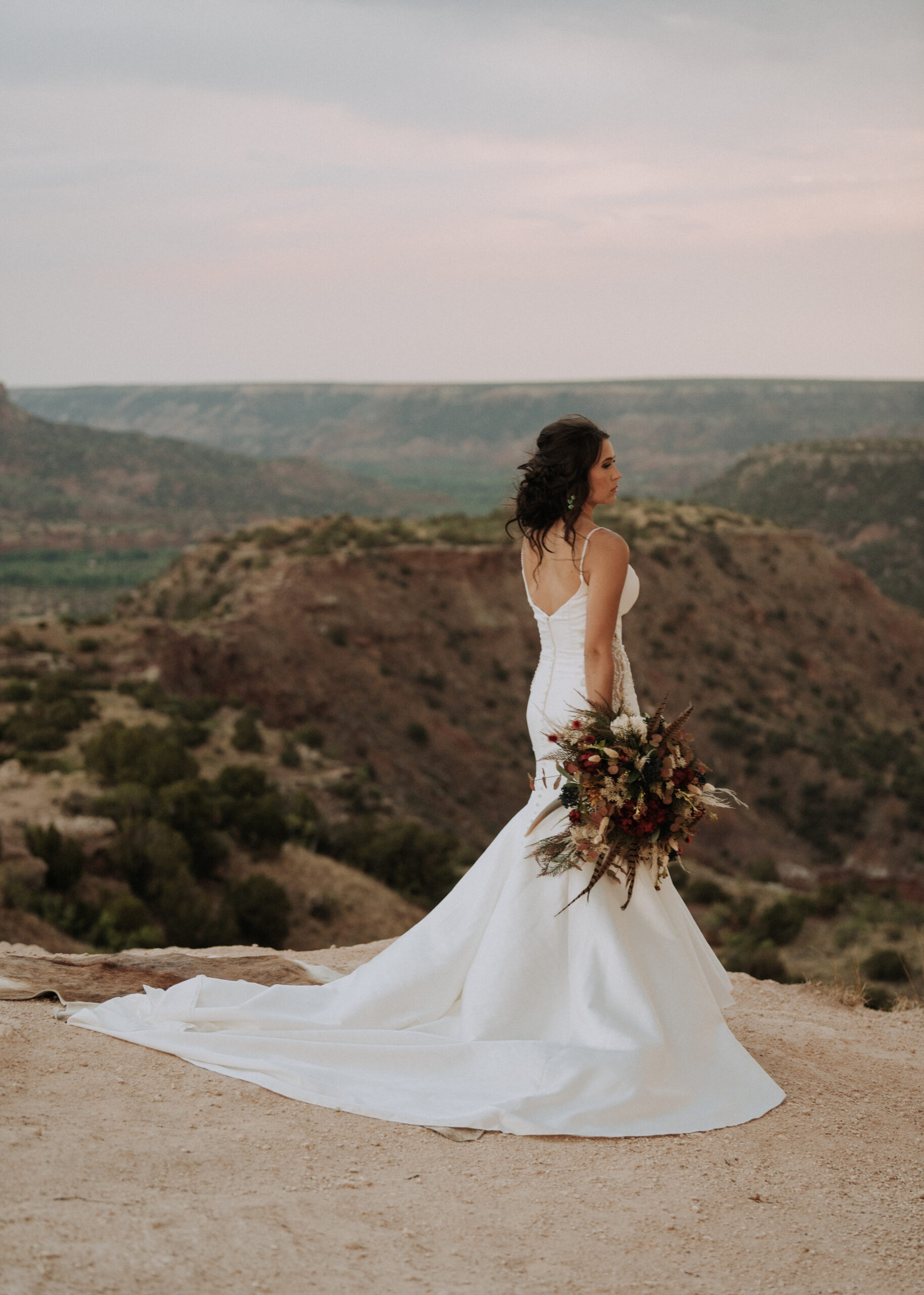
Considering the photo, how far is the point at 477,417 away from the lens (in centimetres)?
17650

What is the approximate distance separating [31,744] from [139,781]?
2.81 metres

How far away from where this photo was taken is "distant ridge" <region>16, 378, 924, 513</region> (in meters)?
142

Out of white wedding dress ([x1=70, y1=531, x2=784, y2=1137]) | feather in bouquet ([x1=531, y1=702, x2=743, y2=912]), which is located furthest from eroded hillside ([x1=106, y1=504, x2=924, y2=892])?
feather in bouquet ([x1=531, y1=702, x2=743, y2=912])

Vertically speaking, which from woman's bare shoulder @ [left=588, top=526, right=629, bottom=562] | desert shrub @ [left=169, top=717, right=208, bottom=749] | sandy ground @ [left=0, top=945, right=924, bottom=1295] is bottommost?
desert shrub @ [left=169, top=717, right=208, bottom=749]

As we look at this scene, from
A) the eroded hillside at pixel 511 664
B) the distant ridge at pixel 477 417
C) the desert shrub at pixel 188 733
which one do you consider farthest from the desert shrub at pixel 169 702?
the distant ridge at pixel 477 417

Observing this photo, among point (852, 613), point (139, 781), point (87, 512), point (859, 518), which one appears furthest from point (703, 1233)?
point (87, 512)

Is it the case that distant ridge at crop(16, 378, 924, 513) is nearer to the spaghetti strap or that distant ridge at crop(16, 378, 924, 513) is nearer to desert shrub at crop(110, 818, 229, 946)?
desert shrub at crop(110, 818, 229, 946)

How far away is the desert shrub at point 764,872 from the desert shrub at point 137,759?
617 inches

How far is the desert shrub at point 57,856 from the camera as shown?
12.1 meters

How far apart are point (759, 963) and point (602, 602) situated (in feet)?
43.5

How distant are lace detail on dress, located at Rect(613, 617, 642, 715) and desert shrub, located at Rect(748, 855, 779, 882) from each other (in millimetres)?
24211

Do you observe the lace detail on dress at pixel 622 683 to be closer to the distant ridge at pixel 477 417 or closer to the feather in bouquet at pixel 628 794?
the feather in bouquet at pixel 628 794

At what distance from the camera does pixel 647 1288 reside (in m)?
2.95

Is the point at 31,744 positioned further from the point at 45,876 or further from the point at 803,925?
the point at 803,925
